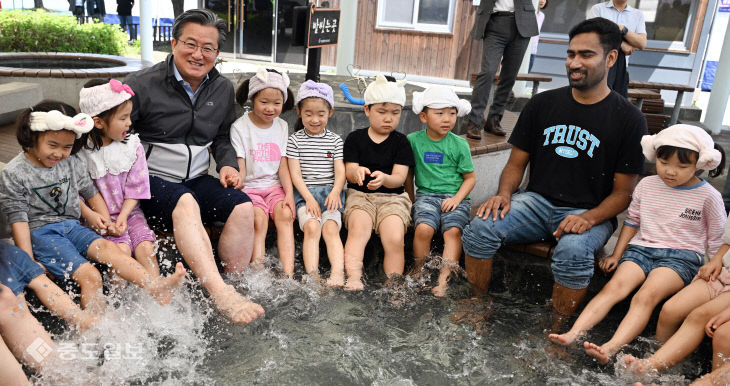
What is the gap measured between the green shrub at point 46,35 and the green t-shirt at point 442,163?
677 cm

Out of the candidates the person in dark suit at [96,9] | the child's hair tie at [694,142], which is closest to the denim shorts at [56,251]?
the child's hair tie at [694,142]

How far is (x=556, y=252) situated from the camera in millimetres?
3174

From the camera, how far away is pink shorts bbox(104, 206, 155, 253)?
118 inches

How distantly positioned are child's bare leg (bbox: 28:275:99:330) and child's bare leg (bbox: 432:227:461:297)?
1839 mm

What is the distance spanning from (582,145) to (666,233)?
670 mm

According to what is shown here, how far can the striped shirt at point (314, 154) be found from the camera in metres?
Answer: 3.78

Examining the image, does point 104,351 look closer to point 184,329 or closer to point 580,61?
point 184,329

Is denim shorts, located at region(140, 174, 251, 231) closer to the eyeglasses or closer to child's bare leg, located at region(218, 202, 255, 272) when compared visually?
child's bare leg, located at region(218, 202, 255, 272)

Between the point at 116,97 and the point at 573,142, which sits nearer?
the point at 116,97

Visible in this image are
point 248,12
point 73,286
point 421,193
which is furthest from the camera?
point 248,12

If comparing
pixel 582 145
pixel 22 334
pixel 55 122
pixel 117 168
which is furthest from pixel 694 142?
pixel 22 334

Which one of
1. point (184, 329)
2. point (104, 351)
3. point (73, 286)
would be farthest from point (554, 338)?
point (73, 286)

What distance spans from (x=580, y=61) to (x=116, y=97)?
2.55 m

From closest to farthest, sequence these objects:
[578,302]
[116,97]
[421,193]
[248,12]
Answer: [116,97], [578,302], [421,193], [248,12]
